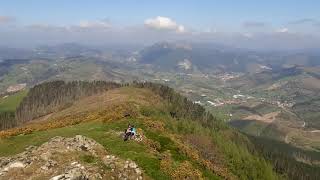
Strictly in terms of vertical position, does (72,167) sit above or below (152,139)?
above

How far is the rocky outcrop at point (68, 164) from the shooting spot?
45.2m

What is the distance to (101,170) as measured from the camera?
4678cm

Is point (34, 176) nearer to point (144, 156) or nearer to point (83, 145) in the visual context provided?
point (83, 145)

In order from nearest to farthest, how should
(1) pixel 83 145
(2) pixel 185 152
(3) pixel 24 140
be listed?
1. (1) pixel 83 145
2. (2) pixel 185 152
3. (3) pixel 24 140

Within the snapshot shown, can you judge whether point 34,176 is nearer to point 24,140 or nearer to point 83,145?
point 83,145

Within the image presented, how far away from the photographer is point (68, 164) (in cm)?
4716

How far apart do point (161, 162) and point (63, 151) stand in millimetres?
13457

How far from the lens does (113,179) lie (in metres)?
46.5

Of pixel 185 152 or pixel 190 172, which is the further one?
pixel 185 152

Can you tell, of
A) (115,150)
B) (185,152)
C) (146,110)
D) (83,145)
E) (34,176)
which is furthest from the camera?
(146,110)

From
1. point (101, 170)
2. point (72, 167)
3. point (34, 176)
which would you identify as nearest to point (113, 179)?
point (101, 170)

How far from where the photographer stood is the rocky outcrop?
148 ft

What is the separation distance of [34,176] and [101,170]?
745cm

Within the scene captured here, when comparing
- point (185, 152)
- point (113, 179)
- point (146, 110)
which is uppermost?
point (113, 179)
